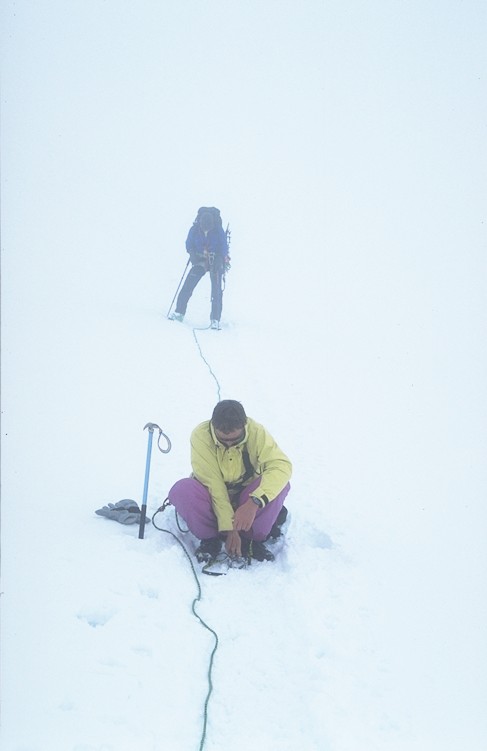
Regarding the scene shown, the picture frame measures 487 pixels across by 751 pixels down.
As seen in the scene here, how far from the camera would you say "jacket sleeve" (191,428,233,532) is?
3.29m

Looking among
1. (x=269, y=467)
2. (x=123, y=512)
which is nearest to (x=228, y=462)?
(x=269, y=467)

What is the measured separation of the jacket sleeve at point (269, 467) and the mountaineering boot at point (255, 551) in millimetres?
416

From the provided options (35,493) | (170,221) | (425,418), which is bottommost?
(35,493)

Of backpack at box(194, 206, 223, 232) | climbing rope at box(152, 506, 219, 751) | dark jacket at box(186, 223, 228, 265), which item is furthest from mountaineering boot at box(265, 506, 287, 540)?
backpack at box(194, 206, 223, 232)

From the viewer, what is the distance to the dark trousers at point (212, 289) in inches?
363

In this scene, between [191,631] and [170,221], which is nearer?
[191,631]

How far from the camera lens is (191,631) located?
2715 millimetres

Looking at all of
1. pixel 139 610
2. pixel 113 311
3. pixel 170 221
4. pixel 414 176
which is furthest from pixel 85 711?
pixel 414 176

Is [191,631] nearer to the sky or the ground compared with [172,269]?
nearer to the ground

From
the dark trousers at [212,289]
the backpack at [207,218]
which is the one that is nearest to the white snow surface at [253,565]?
the dark trousers at [212,289]

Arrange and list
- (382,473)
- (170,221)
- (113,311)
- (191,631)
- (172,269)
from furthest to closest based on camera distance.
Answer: (170,221) < (172,269) < (113,311) < (382,473) < (191,631)

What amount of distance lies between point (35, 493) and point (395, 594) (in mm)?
2636

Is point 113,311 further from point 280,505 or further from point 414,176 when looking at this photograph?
point 414,176

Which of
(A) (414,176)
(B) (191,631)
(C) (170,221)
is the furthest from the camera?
(A) (414,176)
